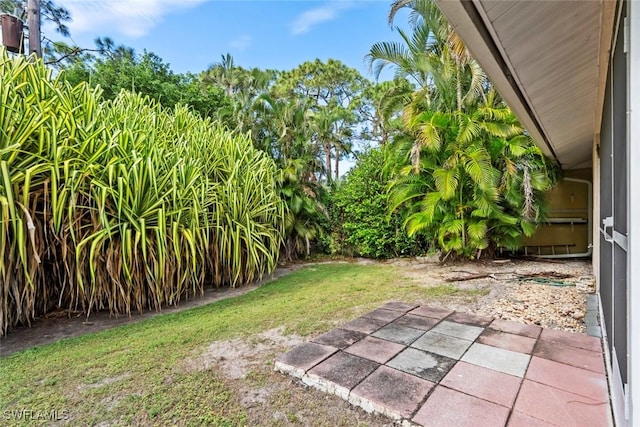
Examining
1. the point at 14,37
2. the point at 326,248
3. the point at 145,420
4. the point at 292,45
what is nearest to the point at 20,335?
the point at 145,420

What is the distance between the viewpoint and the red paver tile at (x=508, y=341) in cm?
258

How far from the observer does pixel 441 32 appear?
6.50m

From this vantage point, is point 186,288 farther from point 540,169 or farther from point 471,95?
point 540,169

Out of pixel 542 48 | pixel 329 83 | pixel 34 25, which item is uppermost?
pixel 329 83

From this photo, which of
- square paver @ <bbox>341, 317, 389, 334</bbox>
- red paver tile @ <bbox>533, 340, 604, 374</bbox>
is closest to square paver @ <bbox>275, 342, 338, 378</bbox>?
square paver @ <bbox>341, 317, 389, 334</bbox>

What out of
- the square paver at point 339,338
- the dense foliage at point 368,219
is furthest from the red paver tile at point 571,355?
the dense foliage at point 368,219

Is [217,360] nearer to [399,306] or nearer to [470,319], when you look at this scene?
[399,306]

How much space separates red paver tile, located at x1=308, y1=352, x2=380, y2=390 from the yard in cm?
13

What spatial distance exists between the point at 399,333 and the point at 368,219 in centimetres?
519

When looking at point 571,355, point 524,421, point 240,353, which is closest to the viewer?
point 524,421

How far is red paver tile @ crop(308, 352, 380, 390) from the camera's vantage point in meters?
2.11

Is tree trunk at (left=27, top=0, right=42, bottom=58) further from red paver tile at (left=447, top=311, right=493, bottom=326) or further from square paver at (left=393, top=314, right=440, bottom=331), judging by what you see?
red paver tile at (left=447, top=311, right=493, bottom=326)

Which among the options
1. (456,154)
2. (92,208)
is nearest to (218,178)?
(92,208)

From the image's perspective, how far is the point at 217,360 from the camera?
2.54 m
